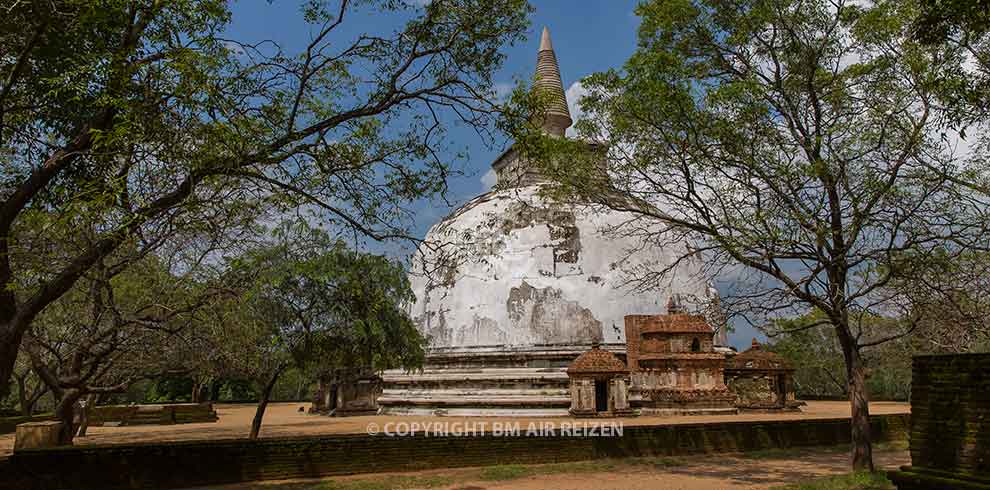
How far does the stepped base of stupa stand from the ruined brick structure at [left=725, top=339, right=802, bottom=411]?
5309 mm

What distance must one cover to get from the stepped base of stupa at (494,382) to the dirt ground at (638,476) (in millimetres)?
8382

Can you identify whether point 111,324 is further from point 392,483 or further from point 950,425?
point 950,425

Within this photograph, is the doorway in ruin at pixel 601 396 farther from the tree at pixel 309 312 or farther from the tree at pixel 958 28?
the tree at pixel 958 28

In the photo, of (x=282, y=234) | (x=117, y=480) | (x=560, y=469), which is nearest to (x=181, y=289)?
(x=282, y=234)

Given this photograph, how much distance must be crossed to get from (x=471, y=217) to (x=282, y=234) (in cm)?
1233

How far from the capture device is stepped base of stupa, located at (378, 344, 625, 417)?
20469mm

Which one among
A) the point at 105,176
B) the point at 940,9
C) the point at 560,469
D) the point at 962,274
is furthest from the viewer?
the point at 560,469

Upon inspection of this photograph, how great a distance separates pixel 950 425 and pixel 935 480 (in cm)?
52

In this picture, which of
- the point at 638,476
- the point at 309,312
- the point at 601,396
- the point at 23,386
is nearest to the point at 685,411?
the point at 601,396

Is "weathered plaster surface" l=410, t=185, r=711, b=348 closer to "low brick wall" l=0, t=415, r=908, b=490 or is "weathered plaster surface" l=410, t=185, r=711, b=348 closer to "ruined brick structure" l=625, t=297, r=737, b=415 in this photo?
"ruined brick structure" l=625, t=297, r=737, b=415

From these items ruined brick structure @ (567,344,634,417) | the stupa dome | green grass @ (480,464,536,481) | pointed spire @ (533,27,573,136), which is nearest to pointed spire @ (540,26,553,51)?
pointed spire @ (533,27,573,136)

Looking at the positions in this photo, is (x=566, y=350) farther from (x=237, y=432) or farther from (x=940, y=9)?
(x=940, y=9)

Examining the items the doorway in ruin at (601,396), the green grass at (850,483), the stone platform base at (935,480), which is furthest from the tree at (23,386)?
the stone platform base at (935,480)

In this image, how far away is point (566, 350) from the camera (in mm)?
20891
